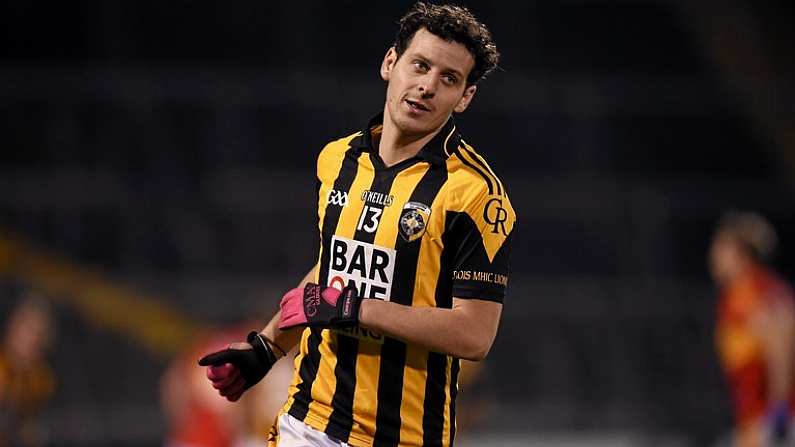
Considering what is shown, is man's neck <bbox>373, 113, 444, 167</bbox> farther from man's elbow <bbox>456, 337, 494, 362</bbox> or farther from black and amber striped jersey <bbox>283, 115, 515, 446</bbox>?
man's elbow <bbox>456, 337, 494, 362</bbox>

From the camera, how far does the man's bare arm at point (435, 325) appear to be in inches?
104

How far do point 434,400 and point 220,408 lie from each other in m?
4.36

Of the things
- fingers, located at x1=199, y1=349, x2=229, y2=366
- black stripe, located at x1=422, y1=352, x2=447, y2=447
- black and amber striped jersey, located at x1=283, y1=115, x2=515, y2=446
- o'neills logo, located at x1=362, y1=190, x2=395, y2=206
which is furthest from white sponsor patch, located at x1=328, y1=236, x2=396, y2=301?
fingers, located at x1=199, y1=349, x2=229, y2=366

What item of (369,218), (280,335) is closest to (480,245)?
(369,218)

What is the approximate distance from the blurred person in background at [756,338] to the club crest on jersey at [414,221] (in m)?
4.53

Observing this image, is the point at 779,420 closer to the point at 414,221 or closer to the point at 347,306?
the point at 414,221

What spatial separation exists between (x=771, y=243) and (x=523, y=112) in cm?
349

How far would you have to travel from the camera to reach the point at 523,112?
1063 centimetres

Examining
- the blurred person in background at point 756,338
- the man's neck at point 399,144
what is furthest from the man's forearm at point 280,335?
the blurred person in background at point 756,338

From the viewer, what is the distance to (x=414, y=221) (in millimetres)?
2756

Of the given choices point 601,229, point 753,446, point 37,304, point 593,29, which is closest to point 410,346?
point 753,446

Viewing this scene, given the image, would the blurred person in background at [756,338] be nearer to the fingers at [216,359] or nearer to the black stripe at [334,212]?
the black stripe at [334,212]

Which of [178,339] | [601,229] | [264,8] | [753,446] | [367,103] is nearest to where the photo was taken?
[753,446]

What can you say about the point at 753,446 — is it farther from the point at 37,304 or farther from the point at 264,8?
the point at 264,8
